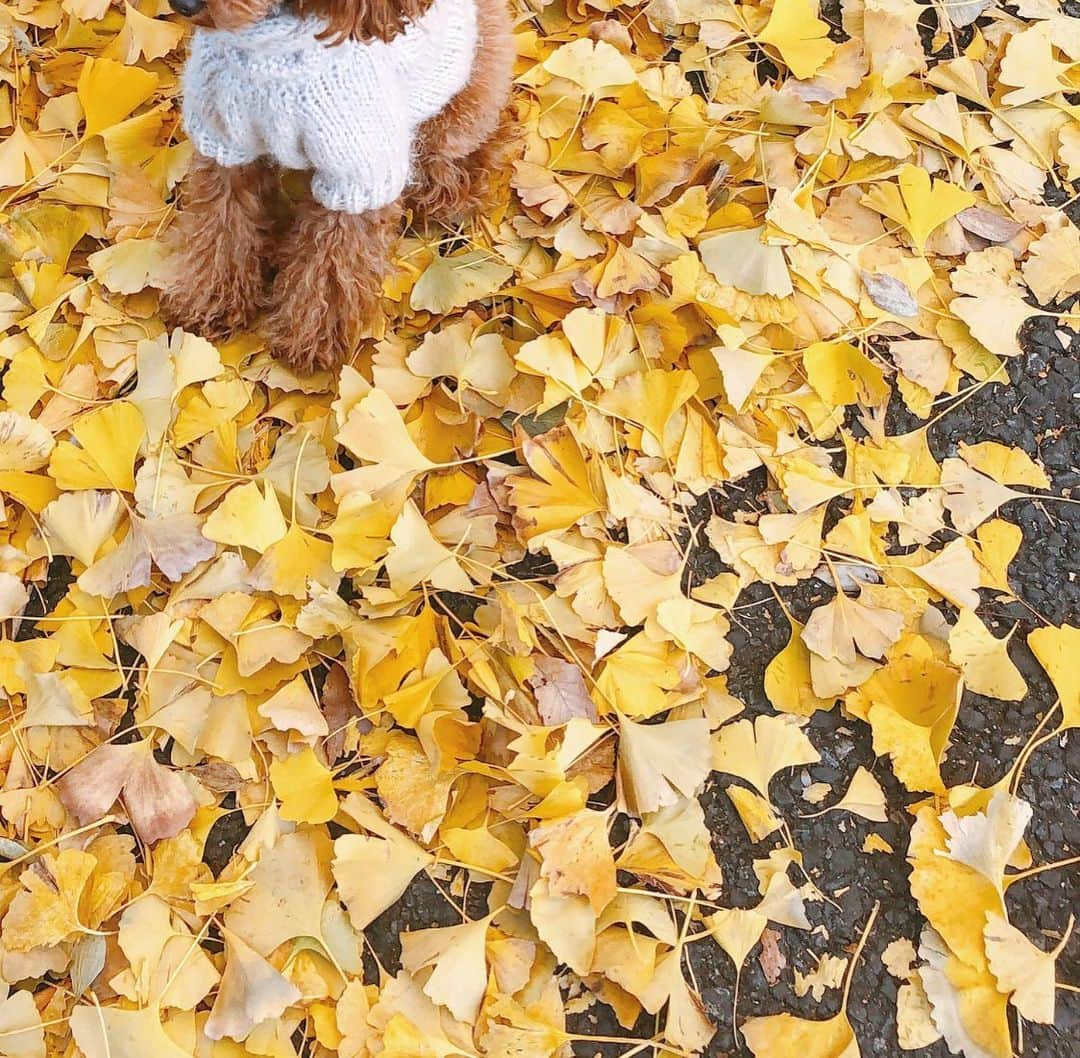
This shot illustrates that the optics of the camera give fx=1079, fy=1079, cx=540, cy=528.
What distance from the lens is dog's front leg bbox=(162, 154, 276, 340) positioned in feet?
3.74

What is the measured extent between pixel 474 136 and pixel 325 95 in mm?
303

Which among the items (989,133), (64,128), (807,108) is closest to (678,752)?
(807,108)

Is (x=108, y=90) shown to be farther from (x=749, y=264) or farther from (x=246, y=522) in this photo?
(x=749, y=264)

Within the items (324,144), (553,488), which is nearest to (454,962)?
(553,488)

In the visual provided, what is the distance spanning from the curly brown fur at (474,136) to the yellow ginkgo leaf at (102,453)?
0.41 m

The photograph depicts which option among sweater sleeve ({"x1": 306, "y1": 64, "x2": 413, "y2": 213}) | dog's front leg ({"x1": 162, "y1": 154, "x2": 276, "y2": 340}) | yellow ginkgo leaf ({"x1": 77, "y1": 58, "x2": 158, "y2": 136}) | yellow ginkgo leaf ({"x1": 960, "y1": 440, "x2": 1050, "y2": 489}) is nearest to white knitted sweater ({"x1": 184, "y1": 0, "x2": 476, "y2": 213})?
sweater sleeve ({"x1": 306, "y1": 64, "x2": 413, "y2": 213})

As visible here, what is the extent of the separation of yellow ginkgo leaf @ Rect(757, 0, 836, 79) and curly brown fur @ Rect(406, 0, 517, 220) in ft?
1.22

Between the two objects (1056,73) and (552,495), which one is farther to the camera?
(1056,73)

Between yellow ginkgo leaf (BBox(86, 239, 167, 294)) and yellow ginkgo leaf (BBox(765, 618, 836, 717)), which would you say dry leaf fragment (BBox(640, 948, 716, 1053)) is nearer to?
yellow ginkgo leaf (BBox(765, 618, 836, 717))

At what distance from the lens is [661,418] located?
1172 mm

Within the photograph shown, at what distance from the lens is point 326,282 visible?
1.12 m

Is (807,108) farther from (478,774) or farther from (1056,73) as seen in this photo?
(478,774)

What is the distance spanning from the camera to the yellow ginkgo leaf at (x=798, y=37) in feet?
4.48

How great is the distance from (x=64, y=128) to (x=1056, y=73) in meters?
1.25
